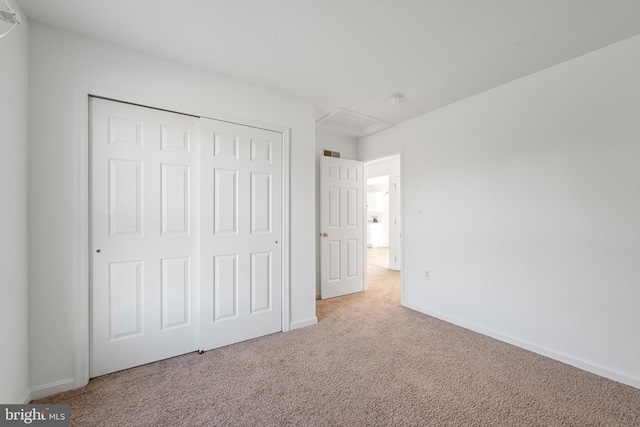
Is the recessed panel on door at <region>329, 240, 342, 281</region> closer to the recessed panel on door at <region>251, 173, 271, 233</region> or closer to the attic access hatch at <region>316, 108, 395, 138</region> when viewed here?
the recessed panel on door at <region>251, 173, 271, 233</region>

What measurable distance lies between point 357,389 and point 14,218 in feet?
8.07

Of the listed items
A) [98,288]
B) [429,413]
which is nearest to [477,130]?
[429,413]

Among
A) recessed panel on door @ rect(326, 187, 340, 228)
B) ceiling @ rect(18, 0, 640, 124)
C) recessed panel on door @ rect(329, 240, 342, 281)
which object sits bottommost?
recessed panel on door @ rect(329, 240, 342, 281)

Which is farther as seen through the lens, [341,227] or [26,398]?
[341,227]

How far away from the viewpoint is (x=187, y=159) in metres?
2.36

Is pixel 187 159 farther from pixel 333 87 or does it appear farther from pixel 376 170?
pixel 376 170

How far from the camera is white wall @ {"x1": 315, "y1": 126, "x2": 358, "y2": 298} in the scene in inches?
157

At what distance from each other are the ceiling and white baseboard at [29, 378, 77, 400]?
2488 millimetres

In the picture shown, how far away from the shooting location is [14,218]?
1.61 m

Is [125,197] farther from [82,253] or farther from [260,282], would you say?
[260,282]

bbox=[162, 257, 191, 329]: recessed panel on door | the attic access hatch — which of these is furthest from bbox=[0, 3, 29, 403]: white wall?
the attic access hatch

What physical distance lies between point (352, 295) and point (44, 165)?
3670 millimetres

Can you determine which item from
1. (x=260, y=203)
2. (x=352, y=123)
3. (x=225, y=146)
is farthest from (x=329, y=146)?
(x=225, y=146)

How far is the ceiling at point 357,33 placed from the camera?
1.69 m
